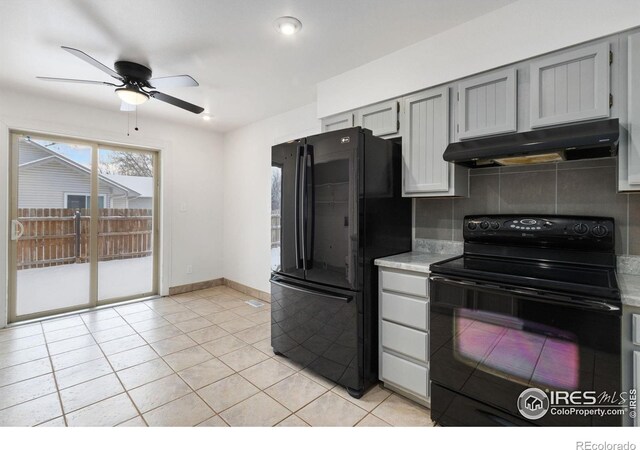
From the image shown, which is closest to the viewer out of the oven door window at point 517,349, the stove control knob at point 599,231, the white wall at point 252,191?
the oven door window at point 517,349

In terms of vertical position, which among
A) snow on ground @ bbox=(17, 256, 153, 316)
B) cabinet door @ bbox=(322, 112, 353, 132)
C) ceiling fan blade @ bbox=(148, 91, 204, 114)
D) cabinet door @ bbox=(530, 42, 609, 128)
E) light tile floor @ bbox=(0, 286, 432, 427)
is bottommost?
A: light tile floor @ bbox=(0, 286, 432, 427)

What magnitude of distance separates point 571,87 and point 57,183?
4.99 m

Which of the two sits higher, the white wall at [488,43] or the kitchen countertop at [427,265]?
the white wall at [488,43]

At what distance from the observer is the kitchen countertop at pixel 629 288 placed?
1286mm

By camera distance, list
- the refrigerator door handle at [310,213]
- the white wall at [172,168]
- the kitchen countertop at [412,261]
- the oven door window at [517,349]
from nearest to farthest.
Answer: the oven door window at [517,349]
the kitchen countertop at [412,261]
the refrigerator door handle at [310,213]
the white wall at [172,168]

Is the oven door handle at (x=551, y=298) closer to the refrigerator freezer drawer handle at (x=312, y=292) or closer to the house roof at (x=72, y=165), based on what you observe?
the refrigerator freezer drawer handle at (x=312, y=292)

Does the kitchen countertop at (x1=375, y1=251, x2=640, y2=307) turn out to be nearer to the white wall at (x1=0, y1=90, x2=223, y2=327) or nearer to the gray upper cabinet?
the gray upper cabinet

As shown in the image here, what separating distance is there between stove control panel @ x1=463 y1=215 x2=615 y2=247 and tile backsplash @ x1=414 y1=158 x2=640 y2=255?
0.34 ft

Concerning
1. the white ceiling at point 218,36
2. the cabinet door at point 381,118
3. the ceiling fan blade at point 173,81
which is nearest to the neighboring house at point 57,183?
the white ceiling at point 218,36

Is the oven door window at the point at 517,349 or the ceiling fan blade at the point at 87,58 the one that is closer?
the oven door window at the point at 517,349

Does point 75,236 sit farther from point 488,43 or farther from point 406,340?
point 488,43

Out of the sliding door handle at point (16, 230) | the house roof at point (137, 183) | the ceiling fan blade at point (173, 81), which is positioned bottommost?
the sliding door handle at point (16, 230)

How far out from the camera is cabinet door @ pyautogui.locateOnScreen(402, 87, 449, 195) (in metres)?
2.14

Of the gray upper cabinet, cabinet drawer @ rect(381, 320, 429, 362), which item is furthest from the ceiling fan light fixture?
the gray upper cabinet
